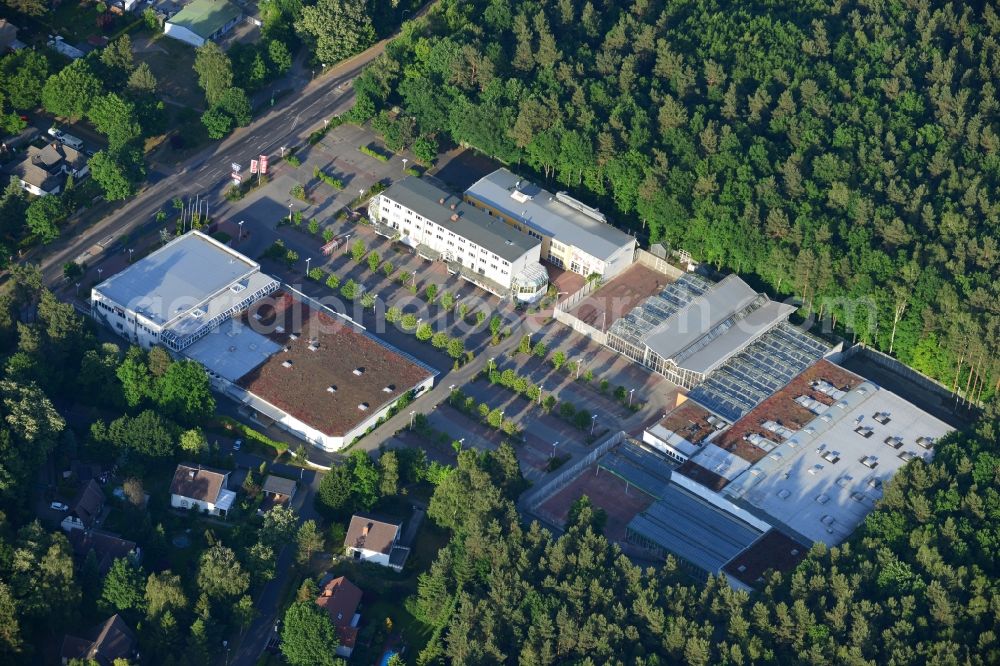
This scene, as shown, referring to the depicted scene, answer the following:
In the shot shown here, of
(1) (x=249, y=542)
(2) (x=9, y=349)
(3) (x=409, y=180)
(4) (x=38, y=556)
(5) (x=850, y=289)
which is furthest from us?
(3) (x=409, y=180)

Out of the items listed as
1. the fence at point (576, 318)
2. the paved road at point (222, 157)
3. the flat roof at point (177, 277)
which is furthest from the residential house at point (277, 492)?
the paved road at point (222, 157)

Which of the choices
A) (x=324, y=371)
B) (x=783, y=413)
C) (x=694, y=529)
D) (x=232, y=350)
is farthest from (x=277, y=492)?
(x=783, y=413)

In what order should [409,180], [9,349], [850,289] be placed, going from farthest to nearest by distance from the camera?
1. [409,180]
2. [850,289]
3. [9,349]

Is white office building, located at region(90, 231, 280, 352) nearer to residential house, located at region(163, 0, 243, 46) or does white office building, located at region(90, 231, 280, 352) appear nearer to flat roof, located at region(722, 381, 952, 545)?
residential house, located at region(163, 0, 243, 46)

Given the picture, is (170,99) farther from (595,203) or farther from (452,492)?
(452,492)

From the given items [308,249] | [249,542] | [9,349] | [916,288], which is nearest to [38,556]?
[249,542]

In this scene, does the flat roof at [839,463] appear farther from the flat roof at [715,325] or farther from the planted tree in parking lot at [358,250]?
the planted tree in parking lot at [358,250]

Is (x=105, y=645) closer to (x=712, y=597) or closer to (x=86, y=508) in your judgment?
(x=86, y=508)
